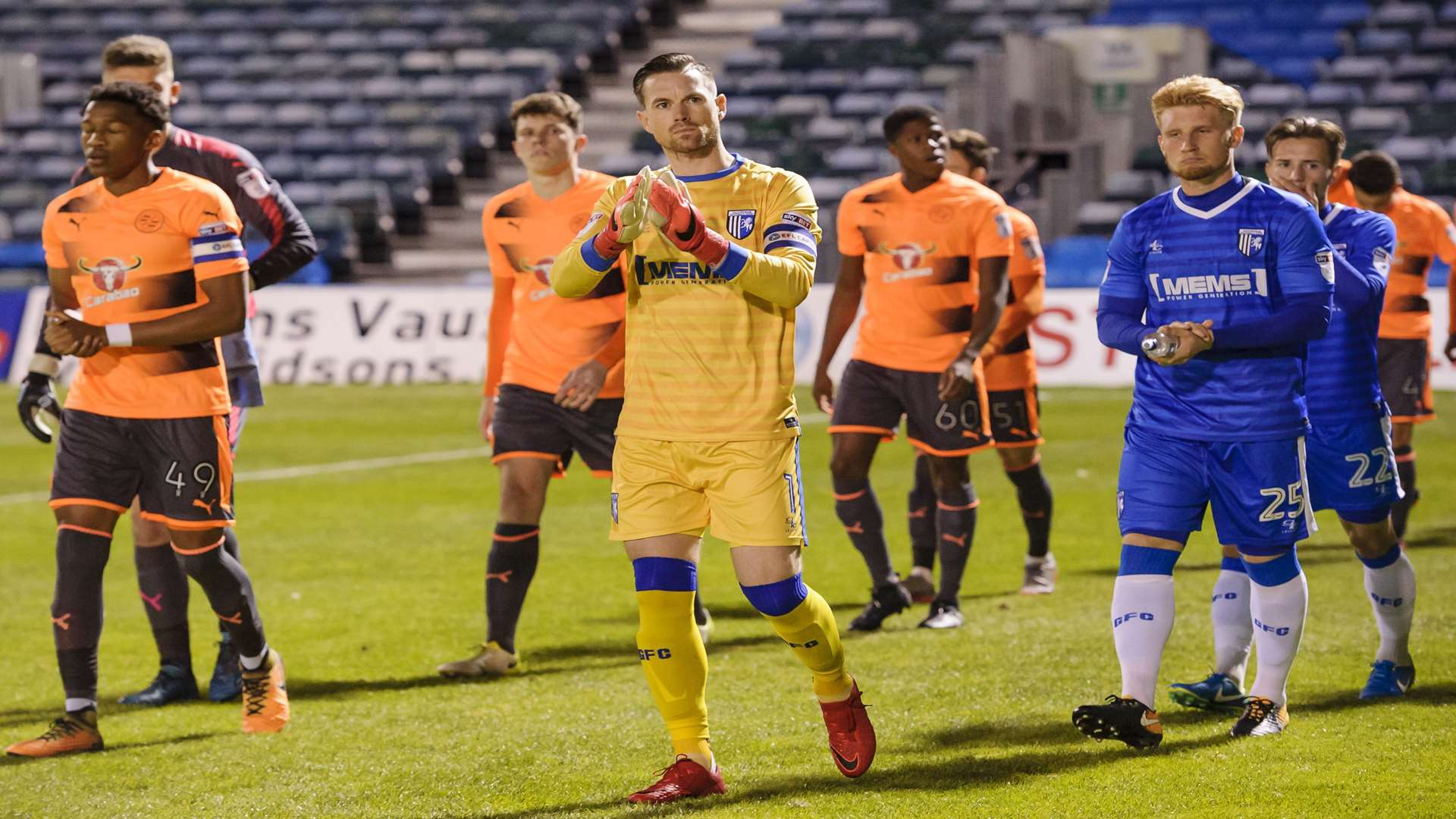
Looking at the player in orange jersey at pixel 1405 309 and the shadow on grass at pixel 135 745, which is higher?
the player in orange jersey at pixel 1405 309

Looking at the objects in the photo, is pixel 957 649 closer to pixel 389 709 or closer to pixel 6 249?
pixel 389 709

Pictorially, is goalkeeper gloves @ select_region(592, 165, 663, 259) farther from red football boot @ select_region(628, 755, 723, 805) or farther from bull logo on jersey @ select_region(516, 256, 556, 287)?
bull logo on jersey @ select_region(516, 256, 556, 287)

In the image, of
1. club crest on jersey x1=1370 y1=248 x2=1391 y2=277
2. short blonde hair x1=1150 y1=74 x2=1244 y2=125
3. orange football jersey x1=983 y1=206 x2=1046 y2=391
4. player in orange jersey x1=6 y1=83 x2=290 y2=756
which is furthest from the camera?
orange football jersey x1=983 y1=206 x2=1046 y2=391

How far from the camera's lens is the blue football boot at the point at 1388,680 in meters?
5.65

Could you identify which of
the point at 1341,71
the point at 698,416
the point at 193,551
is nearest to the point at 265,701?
the point at 193,551

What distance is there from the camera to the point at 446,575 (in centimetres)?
891

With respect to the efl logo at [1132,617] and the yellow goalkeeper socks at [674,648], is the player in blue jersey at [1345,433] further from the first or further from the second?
the yellow goalkeeper socks at [674,648]

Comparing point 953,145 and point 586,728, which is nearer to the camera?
point 586,728

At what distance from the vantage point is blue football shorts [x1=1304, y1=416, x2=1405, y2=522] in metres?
5.50

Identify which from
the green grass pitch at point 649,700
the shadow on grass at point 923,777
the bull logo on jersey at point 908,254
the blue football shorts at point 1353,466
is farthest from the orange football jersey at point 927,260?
the shadow on grass at point 923,777

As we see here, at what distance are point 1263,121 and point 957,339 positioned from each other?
57.2ft

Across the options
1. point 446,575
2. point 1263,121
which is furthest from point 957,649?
point 1263,121

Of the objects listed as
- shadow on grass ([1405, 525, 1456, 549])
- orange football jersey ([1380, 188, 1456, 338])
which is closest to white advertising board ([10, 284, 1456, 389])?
shadow on grass ([1405, 525, 1456, 549])

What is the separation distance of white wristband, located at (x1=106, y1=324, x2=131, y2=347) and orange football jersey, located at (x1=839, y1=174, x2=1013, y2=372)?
320 centimetres
